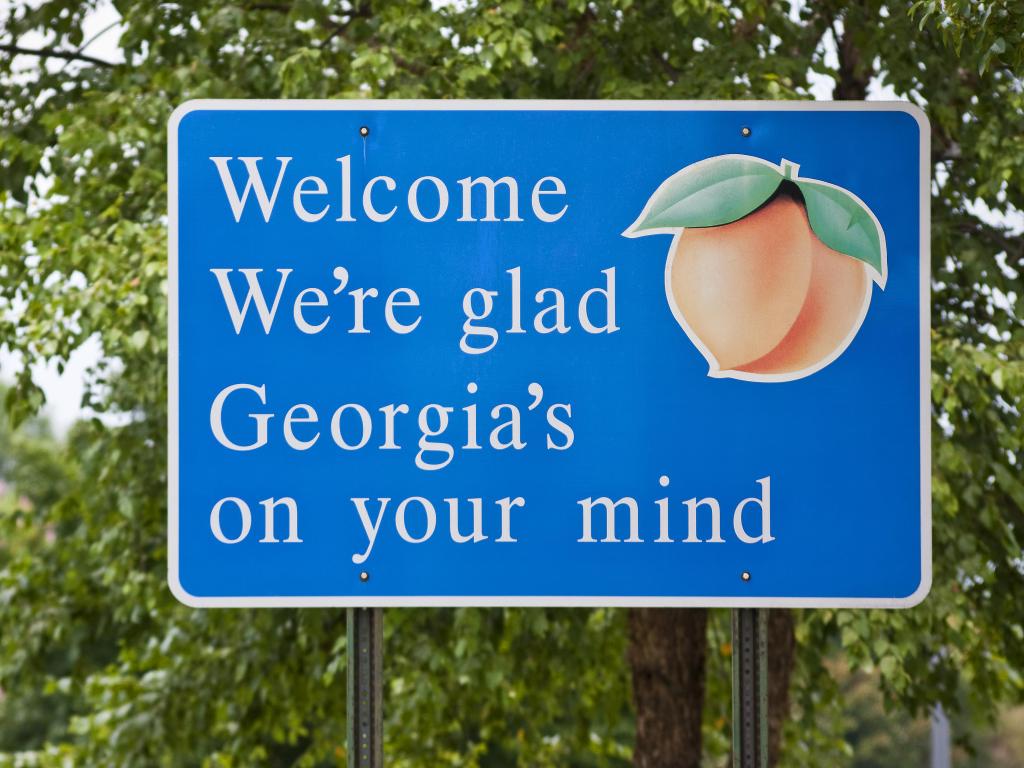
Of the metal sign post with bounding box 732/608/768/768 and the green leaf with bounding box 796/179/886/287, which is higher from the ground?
the green leaf with bounding box 796/179/886/287

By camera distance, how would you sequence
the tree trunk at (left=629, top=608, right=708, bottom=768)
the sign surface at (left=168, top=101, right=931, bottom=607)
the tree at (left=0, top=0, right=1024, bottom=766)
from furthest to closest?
1. the tree trunk at (left=629, top=608, right=708, bottom=768)
2. the tree at (left=0, top=0, right=1024, bottom=766)
3. the sign surface at (left=168, top=101, right=931, bottom=607)

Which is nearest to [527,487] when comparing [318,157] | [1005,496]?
[318,157]

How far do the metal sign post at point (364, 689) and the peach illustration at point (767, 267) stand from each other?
0.83 m

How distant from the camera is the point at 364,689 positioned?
8.22ft

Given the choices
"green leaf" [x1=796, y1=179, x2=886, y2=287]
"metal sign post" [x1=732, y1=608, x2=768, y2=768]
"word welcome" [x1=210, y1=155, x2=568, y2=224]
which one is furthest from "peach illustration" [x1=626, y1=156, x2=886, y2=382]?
"metal sign post" [x1=732, y1=608, x2=768, y2=768]

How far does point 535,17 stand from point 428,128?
2388mm

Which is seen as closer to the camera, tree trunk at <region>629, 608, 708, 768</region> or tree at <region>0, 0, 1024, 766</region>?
tree at <region>0, 0, 1024, 766</region>

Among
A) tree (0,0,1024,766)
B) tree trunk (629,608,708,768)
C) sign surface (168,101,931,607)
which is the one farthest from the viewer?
tree trunk (629,608,708,768)

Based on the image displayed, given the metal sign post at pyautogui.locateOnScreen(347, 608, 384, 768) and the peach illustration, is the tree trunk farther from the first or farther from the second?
the peach illustration

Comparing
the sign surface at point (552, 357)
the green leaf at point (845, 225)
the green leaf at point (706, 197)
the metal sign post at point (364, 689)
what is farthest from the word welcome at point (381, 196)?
the metal sign post at point (364, 689)

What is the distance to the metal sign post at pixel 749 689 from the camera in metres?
2.50

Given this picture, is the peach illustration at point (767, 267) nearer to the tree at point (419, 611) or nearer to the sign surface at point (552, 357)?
the sign surface at point (552, 357)

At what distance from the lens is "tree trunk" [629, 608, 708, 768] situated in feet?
19.4

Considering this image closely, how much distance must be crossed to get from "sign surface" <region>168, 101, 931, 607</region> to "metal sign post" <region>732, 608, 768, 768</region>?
0.11 metres
